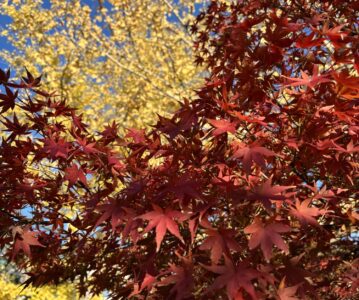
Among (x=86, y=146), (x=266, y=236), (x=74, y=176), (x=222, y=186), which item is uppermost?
(x=86, y=146)

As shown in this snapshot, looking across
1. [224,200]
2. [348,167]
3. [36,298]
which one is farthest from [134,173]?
[36,298]

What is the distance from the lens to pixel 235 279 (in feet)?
4.00

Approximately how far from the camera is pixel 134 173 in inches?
77.7

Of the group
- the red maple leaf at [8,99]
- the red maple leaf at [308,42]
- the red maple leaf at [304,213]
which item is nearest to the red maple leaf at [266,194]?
the red maple leaf at [304,213]

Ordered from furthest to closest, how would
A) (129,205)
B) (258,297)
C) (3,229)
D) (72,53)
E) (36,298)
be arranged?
(72,53) → (36,298) → (3,229) → (129,205) → (258,297)

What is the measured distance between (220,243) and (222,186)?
301 mm

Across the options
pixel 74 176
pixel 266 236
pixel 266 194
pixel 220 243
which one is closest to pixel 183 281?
pixel 220 243

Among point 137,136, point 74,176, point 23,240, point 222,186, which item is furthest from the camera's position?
point 137,136

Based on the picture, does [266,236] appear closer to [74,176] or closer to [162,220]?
[162,220]

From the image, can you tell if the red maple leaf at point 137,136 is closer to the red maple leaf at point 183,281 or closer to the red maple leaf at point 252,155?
the red maple leaf at point 252,155

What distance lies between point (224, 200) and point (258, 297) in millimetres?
498

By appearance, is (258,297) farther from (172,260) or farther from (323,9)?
(323,9)

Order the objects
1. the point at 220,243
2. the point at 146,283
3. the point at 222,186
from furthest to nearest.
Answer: the point at 222,186, the point at 146,283, the point at 220,243

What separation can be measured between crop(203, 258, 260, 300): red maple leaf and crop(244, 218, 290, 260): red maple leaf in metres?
0.08
